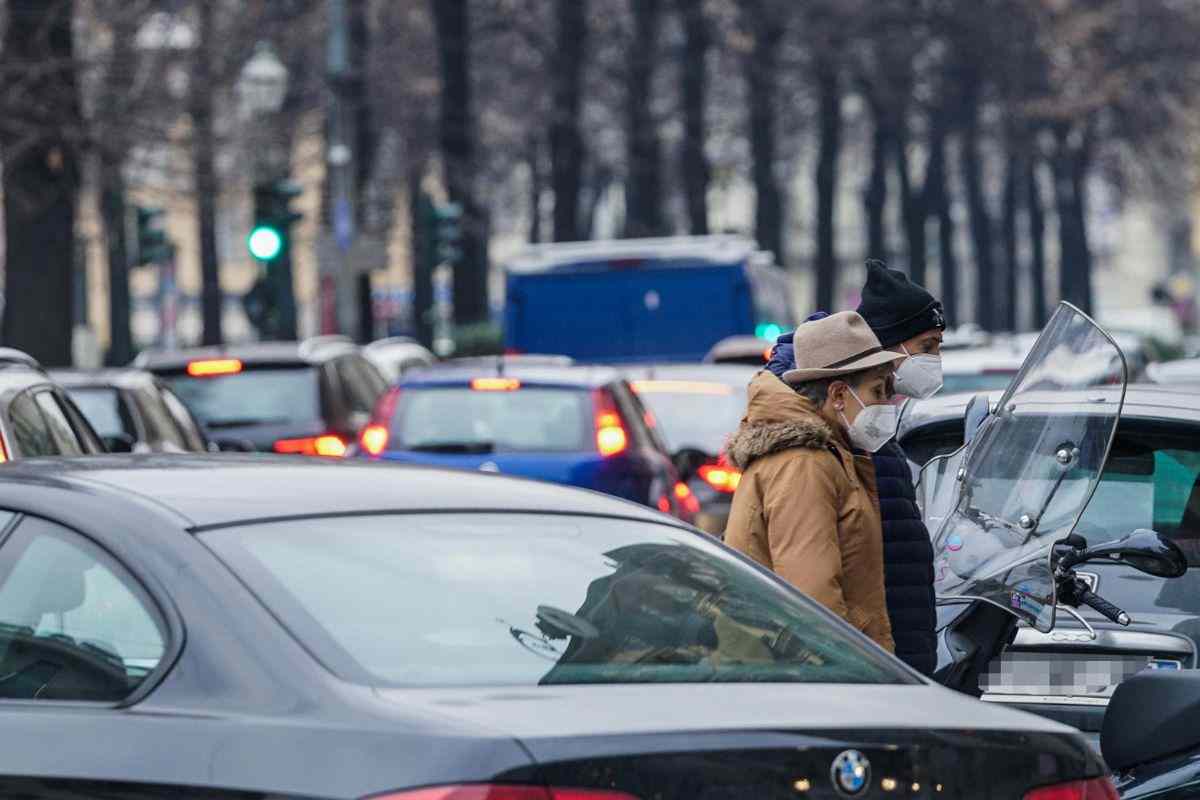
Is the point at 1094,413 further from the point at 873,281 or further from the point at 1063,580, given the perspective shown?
the point at 873,281

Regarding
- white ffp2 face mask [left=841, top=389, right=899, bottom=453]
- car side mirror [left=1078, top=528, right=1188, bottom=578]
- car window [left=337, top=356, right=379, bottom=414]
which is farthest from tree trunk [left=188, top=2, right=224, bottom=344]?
car side mirror [left=1078, top=528, right=1188, bottom=578]

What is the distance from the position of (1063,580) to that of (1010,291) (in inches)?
2553

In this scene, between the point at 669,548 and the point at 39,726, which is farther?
the point at 669,548

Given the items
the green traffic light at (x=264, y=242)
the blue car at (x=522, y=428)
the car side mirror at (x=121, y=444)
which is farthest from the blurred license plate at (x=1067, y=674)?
the green traffic light at (x=264, y=242)

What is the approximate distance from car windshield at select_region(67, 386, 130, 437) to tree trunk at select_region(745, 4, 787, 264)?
2755cm

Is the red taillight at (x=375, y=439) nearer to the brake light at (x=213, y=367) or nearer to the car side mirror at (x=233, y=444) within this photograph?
the car side mirror at (x=233, y=444)

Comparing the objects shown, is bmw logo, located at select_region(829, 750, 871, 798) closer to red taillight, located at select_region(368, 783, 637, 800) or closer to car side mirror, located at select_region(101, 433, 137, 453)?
red taillight, located at select_region(368, 783, 637, 800)

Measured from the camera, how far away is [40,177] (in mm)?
22250

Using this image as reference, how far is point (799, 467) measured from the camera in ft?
18.4

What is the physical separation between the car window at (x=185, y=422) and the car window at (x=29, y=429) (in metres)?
5.10

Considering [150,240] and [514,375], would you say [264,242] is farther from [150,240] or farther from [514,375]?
[514,375]

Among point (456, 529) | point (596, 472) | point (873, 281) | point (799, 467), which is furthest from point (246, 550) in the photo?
point (596, 472)

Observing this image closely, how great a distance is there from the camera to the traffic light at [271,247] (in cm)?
2622

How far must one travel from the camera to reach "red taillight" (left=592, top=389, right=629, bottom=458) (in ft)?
45.5
